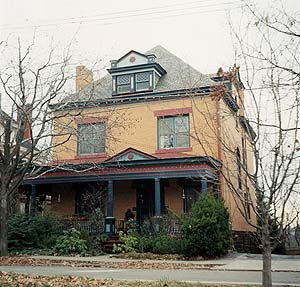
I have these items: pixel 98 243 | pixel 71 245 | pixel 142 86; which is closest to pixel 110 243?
pixel 98 243

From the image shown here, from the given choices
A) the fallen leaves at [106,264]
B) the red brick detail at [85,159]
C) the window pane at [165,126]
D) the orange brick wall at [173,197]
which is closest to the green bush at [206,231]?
the fallen leaves at [106,264]

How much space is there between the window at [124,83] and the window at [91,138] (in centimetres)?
245

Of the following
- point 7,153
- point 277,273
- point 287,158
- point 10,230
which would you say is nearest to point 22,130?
point 7,153

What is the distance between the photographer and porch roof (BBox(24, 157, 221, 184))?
21328 mm

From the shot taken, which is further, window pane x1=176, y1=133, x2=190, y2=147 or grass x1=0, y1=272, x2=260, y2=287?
window pane x1=176, y1=133, x2=190, y2=147

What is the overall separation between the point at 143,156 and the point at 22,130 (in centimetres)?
695

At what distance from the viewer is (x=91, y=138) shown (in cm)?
2442

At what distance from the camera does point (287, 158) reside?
25.5ft

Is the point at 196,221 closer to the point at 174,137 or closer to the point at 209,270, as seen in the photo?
the point at 209,270

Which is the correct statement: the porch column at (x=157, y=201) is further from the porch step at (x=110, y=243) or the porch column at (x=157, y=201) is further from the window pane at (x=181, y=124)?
the window pane at (x=181, y=124)

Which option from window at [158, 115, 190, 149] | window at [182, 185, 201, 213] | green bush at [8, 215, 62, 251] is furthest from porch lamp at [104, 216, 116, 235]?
window at [158, 115, 190, 149]

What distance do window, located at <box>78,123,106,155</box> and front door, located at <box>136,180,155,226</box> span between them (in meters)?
3.22

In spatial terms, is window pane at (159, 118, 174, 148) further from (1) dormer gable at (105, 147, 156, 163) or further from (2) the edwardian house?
(1) dormer gable at (105, 147, 156, 163)

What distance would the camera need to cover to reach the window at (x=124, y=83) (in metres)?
26.4
